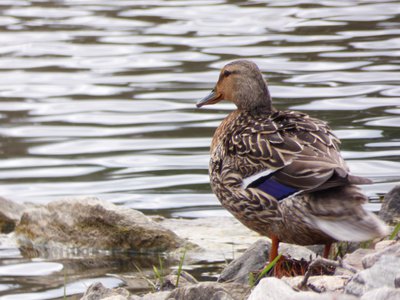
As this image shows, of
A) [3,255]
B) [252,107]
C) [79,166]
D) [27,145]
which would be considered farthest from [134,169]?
[252,107]

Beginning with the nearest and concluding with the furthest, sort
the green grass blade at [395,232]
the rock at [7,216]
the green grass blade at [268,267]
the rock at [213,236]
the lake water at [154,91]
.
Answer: the green grass blade at [268,267]
the green grass blade at [395,232]
the rock at [213,236]
the rock at [7,216]
the lake water at [154,91]

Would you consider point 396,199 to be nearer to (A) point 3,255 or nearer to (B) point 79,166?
(A) point 3,255

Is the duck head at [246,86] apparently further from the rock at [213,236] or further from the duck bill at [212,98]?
→ the rock at [213,236]

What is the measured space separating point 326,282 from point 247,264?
1567 millimetres

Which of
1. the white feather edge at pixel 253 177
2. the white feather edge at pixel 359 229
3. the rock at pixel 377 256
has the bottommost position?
the white feather edge at pixel 359 229

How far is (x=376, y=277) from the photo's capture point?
4.77 m

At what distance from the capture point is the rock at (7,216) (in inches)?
374

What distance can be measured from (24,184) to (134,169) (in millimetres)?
1001

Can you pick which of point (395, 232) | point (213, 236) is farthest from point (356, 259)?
point (213, 236)

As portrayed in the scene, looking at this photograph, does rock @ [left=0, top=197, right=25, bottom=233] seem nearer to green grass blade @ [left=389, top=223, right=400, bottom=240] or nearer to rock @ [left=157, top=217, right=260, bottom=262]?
rock @ [left=157, top=217, right=260, bottom=262]

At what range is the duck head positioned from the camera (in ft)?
24.6

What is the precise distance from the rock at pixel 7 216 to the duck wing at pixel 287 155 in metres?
3.03

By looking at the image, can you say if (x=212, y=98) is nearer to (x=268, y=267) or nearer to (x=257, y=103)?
(x=257, y=103)

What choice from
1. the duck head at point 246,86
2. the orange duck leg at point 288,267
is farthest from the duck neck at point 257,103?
the orange duck leg at point 288,267
